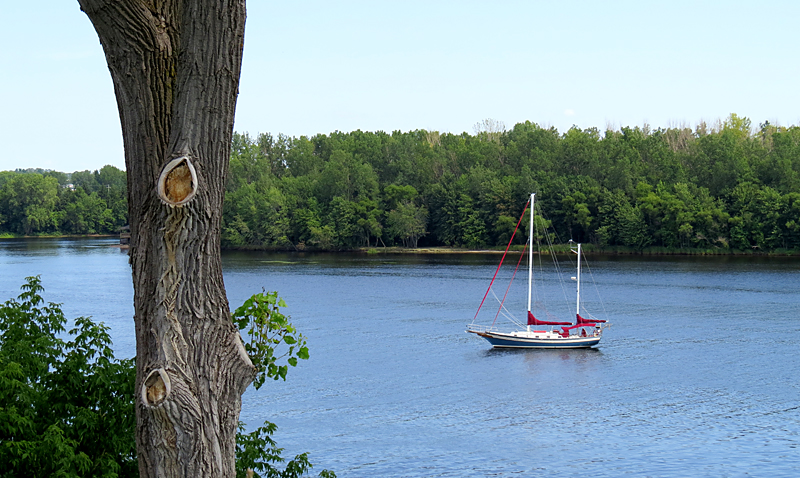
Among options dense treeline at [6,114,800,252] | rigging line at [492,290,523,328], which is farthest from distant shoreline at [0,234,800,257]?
rigging line at [492,290,523,328]

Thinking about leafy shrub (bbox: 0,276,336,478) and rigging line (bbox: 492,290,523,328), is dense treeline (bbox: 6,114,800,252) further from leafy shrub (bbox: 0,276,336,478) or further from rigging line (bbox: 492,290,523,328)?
leafy shrub (bbox: 0,276,336,478)

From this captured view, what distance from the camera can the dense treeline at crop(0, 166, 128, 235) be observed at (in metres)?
147

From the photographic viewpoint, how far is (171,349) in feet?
12.0

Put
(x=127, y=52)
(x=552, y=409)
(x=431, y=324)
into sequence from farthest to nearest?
(x=431, y=324) < (x=552, y=409) < (x=127, y=52)

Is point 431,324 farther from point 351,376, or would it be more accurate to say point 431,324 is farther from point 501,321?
point 351,376

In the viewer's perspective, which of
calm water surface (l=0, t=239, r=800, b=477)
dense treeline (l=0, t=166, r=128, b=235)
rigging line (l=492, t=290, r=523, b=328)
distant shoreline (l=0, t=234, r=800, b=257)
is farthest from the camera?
dense treeline (l=0, t=166, r=128, b=235)

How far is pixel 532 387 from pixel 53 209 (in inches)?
5471

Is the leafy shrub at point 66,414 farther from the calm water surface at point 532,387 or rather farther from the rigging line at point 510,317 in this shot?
the rigging line at point 510,317

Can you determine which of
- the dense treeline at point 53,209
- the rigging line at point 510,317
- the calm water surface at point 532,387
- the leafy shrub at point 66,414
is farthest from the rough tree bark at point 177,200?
the dense treeline at point 53,209

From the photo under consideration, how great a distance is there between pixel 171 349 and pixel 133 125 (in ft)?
3.48

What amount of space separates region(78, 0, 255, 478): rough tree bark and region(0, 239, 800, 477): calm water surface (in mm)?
18702

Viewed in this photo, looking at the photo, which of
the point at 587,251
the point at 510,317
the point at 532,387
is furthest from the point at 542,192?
the point at 532,387

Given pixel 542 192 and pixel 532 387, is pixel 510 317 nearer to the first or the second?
pixel 532 387

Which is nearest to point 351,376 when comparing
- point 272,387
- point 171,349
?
point 272,387
